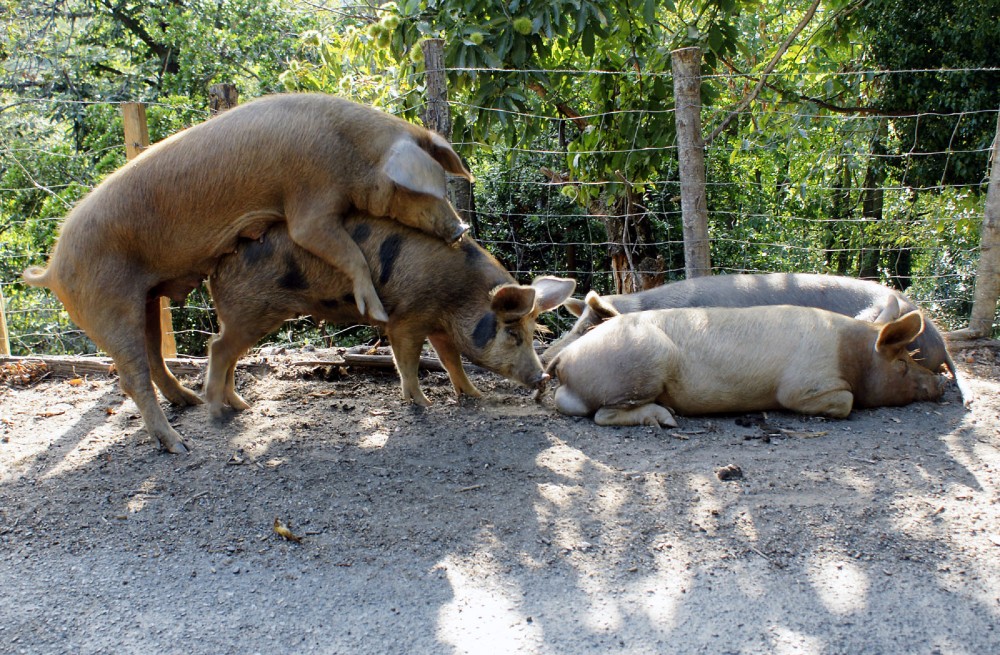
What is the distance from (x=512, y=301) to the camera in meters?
5.11

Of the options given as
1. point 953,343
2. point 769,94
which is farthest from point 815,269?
point 953,343

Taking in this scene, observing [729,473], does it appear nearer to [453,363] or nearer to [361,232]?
[453,363]

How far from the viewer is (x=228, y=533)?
3664 mm

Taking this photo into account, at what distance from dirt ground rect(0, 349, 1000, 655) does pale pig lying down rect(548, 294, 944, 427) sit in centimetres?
13

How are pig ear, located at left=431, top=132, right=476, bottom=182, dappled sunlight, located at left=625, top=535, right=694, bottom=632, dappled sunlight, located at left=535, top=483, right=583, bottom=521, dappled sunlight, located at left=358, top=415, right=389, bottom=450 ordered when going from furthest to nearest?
1. pig ear, located at left=431, top=132, right=476, bottom=182
2. dappled sunlight, located at left=358, top=415, right=389, bottom=450
3. dappled sunlight, located at left=535, top=483, right=583, bottom=521
4. dappled sunlight, located at left=625, top=535, right=694, bottom=632

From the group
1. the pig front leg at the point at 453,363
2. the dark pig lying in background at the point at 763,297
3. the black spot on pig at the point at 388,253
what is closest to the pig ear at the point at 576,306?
the dark pig lying in background at the point at 763,297

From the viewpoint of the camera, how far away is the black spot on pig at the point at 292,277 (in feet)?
16.1

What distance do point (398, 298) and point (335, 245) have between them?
0.62 metres

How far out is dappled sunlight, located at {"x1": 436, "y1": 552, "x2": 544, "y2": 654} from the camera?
279cm

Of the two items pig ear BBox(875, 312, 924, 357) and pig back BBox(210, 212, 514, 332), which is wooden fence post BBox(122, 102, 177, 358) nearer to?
pig back BBox(210, 212, 514, 332)

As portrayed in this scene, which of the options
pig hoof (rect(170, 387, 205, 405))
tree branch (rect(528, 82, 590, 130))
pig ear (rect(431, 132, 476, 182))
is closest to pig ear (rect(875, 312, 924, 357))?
pig ear (rect(431, 132, 476, 182))

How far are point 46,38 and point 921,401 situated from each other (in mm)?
15618

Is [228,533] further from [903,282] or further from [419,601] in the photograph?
[903,282]

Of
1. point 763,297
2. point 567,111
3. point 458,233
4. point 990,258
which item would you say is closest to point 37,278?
point 458,233
